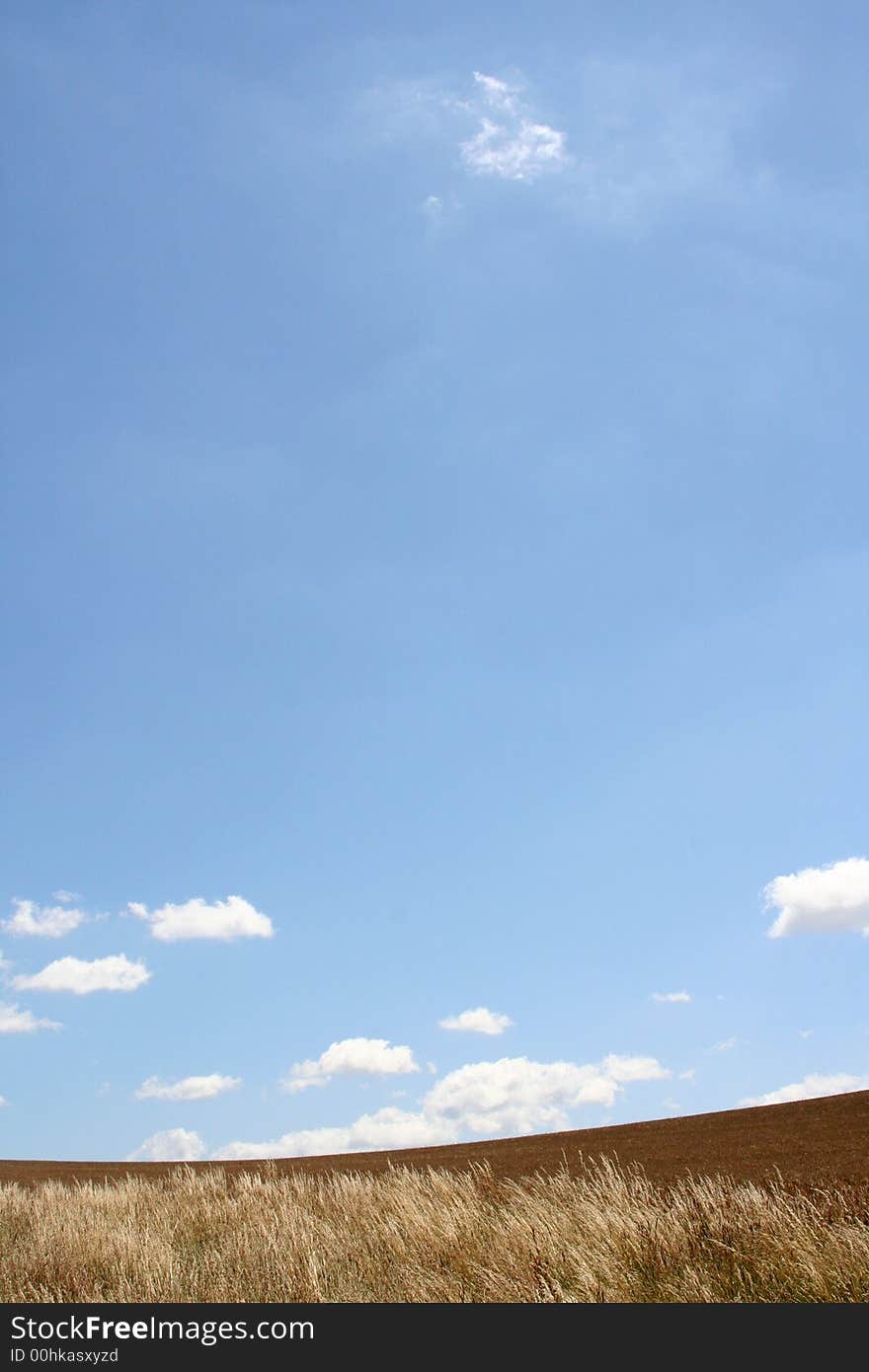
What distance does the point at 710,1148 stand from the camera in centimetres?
2372

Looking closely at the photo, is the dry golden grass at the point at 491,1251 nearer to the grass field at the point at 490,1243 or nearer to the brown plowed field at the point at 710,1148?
the grass field at the point at 490,1243

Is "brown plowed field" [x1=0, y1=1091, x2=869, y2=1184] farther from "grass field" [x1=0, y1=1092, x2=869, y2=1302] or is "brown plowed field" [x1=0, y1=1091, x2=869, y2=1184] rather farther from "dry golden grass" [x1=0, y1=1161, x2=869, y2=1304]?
"dry golden grass" [x1=0, y1=1161, x2=869, y2=1304]

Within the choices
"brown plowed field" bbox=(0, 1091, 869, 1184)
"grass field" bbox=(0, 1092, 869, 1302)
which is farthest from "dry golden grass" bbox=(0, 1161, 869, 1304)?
"brown plowed field" bbox=(0, 1091, 869, 1184)

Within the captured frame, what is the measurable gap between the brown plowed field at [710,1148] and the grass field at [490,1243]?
189 millimetres

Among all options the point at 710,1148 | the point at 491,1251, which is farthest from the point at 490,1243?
the point at 710,1148

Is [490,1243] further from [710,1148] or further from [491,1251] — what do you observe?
[710,1148]

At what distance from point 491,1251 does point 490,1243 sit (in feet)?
2.38

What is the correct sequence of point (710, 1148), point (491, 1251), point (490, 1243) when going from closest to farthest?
point (491, 1251) < point (490, 1243) < point (710, 1148)
